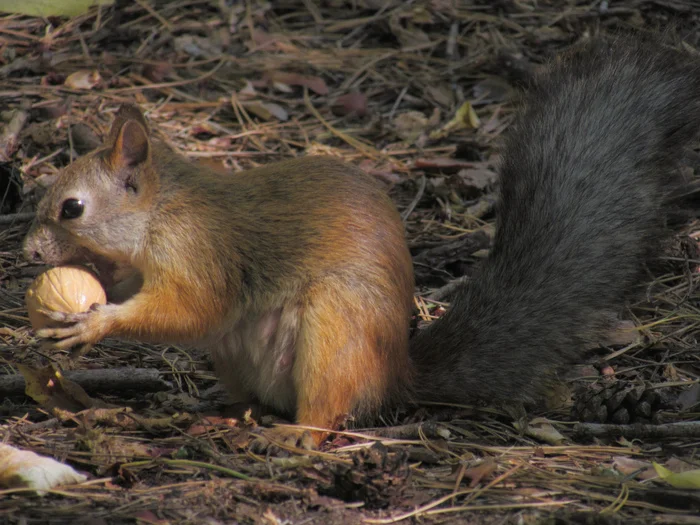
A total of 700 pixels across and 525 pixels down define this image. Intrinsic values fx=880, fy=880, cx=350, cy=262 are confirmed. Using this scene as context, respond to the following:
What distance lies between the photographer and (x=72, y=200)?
115 inches

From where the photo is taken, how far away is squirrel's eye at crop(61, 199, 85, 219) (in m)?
2.91

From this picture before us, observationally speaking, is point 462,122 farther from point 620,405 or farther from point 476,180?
point 620,405

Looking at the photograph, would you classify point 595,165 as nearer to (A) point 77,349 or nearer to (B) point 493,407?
(B) point 493,407

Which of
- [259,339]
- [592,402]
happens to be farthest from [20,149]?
[592,402]

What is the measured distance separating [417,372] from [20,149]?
2.54m

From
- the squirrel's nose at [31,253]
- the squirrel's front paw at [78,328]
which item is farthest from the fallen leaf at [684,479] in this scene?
the squirrel's nose at [31,253]

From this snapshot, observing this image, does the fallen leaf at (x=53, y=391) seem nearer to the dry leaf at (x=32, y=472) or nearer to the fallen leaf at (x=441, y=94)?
the dry leaf at (x=32, y=472)

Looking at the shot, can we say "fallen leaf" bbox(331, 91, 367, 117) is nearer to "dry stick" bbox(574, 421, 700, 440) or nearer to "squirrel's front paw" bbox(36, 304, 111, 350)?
"squirrel's front paw" bbox(36, 304, 111, 350)

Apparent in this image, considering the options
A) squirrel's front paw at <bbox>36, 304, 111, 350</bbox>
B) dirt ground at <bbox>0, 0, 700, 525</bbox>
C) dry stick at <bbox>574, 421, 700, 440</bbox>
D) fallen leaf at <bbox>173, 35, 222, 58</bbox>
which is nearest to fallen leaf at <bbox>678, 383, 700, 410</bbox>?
dirt ground at <bbox>0, 0, 700, 525</bbox>

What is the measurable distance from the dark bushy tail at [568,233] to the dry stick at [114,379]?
954 mm

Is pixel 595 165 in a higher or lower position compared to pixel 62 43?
lower

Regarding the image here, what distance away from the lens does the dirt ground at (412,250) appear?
2.32m

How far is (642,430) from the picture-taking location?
274 centimetres

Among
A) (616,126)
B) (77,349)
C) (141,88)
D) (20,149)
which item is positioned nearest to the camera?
(77,349)
